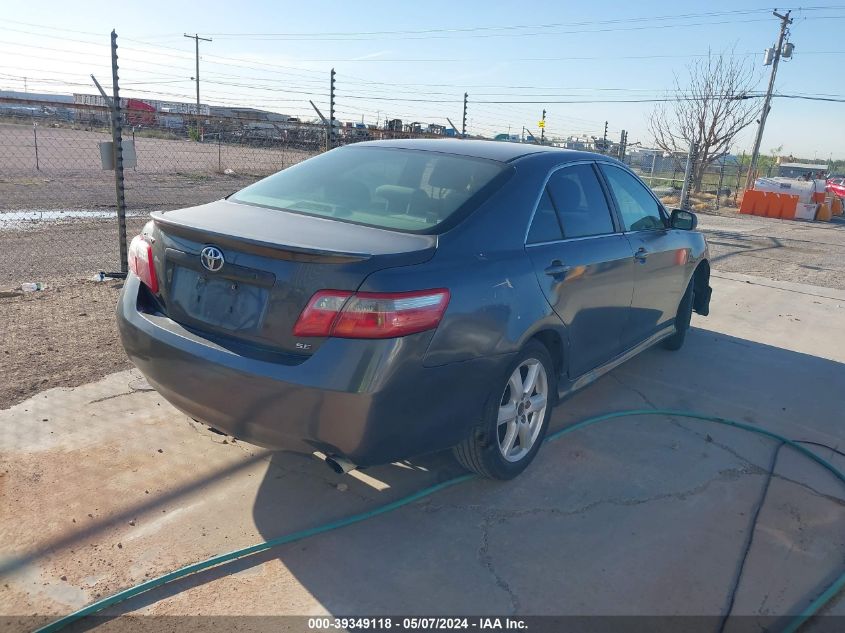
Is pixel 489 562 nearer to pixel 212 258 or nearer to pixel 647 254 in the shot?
pixel 212 258

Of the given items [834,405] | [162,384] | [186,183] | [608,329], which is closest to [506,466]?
[608,329]

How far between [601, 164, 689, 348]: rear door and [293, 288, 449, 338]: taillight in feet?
7.91

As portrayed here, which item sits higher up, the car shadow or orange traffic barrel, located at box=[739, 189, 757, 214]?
orange traffic barrel, located at box=[739, 189, 757, 214]

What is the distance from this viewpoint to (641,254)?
15.2 feet

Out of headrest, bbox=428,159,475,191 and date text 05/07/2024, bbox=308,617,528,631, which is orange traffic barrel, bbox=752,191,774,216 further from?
date text 05/07/2024, bbox=308,617,528,631

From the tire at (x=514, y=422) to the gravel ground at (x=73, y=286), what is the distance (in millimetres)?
2661

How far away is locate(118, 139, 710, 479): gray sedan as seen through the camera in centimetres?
266

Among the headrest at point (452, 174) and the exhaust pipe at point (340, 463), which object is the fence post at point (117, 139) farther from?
the exhaust pipe at point (340, 463)

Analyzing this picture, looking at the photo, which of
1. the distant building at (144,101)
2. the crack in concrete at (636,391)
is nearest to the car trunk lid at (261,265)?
the crack in concrete at (636,391)

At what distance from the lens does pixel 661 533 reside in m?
3.21

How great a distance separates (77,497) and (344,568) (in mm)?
1324

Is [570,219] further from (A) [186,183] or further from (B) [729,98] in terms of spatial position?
(B) [729,98]

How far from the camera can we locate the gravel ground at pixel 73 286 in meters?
4.51

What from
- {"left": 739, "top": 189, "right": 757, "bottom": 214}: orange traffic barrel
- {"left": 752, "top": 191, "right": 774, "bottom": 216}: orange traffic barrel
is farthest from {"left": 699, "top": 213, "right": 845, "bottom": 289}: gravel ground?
{"left": 739, "top": 189, "right": 757, "bottom": 214}: orange traffic barrel
